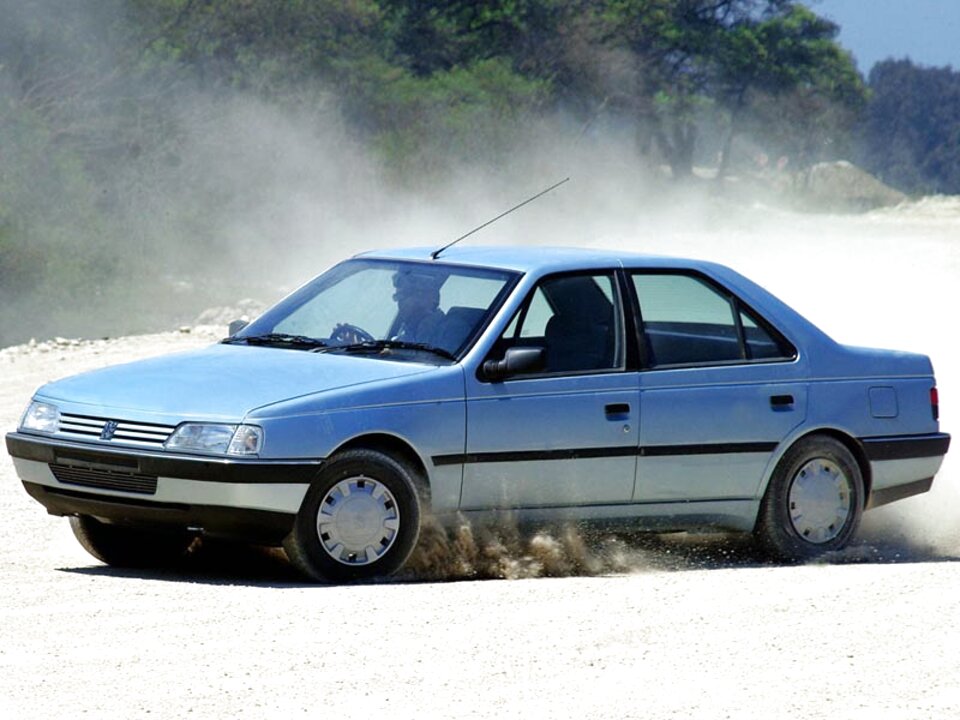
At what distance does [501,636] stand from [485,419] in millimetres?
1542

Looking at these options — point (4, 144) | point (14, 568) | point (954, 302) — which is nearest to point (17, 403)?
point (14, 568)

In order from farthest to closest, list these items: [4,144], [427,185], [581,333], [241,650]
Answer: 1. [427,185]
2. [4,144]
3. [581,333]
4. [241,650]

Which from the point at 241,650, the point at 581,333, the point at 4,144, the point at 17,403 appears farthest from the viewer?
the point at 4,144

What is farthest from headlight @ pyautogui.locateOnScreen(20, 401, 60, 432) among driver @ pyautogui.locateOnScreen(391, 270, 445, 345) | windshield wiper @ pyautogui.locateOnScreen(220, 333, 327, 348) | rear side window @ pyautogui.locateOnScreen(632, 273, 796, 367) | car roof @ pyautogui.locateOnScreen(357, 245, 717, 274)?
rear side window @ pyautogui.locateOnScreen(632, 273, 796, 367)

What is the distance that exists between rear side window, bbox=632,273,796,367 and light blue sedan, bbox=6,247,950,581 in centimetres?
1

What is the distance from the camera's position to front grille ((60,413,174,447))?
8.07 meters

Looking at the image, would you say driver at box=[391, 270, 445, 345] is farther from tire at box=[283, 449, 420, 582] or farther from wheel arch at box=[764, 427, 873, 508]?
wheel arch at box=[764, 427, 873, 508]

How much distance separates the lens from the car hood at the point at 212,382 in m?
8.11

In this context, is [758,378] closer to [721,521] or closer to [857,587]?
[721,521]

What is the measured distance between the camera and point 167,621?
7.30 metres

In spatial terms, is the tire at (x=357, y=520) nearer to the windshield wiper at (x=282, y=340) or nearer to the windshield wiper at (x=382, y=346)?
the windshield wiper at (x=382, y=346)

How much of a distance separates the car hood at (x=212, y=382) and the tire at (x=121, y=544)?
2.15ft

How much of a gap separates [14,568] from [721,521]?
10.5 feet

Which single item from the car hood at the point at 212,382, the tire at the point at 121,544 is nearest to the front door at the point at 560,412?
the car hood at the point at 212,382
